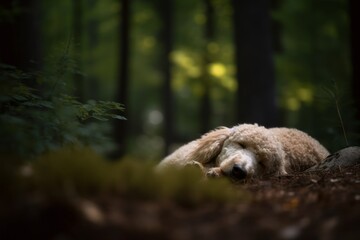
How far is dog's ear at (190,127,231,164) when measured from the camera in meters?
5.40

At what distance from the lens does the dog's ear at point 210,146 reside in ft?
17.7

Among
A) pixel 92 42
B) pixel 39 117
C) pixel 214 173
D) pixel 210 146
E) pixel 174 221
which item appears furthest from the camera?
pixel 92 42

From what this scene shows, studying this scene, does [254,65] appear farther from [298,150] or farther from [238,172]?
[238,172]

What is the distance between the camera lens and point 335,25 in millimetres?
16625

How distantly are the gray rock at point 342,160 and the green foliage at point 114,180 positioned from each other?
2.75 meters

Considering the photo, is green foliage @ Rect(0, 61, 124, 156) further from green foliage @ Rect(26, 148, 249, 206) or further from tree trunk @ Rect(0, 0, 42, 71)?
tree trunk @ Rect(0, 0, 42, 71)

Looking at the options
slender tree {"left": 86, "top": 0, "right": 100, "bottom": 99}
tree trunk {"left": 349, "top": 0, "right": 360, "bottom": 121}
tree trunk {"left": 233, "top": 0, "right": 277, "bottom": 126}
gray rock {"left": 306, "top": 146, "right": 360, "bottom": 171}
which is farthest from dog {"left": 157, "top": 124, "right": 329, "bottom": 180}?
slender tree {"left": 86, "top": 0, "right": 100, "bottom": 99}

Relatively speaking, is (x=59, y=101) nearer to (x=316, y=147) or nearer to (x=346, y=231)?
(x=346, y=231)

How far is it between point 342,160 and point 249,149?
113 cm

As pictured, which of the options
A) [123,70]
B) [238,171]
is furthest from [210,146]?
[123,70]

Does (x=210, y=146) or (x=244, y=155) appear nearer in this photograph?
(x=244, y=155)

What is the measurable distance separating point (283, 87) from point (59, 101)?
16.3 metres

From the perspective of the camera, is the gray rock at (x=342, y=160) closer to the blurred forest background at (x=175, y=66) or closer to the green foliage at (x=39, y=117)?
the blurred forest background at (x=175, y=66)

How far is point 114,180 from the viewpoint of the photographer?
269 cm
